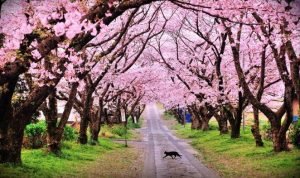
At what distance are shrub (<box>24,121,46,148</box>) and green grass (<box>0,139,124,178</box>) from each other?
1.41 m

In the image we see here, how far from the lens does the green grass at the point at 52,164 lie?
15.1m

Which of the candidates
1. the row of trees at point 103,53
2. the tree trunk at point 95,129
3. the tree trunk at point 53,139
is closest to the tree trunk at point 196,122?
the row of trees at point 103,53

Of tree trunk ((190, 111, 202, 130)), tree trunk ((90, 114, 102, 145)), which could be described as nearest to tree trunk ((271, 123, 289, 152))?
tree trunk ((90, 114, 102, 145))

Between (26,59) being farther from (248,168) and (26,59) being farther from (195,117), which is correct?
(195,117)

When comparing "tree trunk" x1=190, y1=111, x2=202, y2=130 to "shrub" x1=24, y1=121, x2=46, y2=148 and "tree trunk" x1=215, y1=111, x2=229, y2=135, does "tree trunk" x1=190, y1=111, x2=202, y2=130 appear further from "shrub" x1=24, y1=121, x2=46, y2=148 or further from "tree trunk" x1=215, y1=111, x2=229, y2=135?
"shrub" x1=24, y1=121, x2=46, y2=148

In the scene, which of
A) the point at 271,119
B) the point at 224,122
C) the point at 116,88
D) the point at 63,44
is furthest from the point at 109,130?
the point at 63,44

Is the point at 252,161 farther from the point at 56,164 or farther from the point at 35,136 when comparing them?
the point at 35,136

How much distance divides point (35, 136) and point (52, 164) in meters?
6.76

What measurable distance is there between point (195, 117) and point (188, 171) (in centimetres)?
3876

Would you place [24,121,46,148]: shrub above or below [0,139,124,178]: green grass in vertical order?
above

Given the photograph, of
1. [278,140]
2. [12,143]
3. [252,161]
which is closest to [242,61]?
[278,140]

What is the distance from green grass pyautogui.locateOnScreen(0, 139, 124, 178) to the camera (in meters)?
15.1

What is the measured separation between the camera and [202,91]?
37.2 metres

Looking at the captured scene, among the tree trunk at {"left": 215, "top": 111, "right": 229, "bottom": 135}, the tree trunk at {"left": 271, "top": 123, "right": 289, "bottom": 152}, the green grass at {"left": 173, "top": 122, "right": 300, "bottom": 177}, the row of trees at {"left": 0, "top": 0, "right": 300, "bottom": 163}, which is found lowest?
the green grass at {"left": 173, "top": 122, "right": 300, "bottom": 177}
